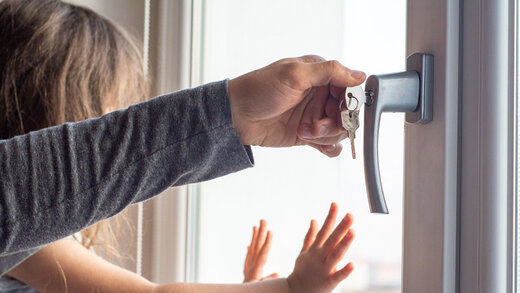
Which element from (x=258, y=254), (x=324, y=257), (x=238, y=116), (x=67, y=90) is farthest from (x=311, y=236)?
(x=67, y=90)

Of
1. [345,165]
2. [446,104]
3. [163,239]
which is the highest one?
[446,104]

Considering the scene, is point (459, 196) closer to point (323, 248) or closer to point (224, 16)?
point (323, 248)

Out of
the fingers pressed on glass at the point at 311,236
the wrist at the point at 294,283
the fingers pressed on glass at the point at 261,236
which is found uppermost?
the fingers pressed on glass at the point at 311,236

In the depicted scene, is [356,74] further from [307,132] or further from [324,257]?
[324,257]

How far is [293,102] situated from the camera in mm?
575

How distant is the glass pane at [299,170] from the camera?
0.71 meters

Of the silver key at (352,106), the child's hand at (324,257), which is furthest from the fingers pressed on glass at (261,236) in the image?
the silver key at (352,106)

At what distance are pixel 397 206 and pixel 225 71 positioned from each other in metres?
0.53

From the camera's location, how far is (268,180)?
102 centimetres

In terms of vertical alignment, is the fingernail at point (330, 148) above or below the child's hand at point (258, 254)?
above

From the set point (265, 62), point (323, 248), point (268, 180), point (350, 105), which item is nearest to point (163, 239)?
point (268, 180)

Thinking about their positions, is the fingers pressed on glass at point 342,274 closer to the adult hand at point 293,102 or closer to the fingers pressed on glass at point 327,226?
the fingers pressed on glass at point 327,226

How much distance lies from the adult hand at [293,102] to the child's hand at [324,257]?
13cm

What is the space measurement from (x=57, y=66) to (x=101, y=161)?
0.48 metres
